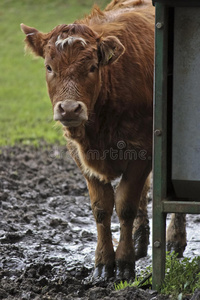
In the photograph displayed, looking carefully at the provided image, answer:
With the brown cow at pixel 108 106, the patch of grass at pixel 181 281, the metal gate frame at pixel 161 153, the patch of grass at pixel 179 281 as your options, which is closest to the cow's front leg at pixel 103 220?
the brown cow at pixel 108 106

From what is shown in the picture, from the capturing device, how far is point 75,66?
5.33m

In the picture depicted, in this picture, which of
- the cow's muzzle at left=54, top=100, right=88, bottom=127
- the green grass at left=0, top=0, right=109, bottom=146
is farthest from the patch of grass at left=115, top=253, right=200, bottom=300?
the green grass at left=0, top=0, right=109, bottom=146

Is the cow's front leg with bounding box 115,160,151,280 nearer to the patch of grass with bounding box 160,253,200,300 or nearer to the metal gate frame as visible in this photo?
the patch of grass with bounding box 160,253,200,300

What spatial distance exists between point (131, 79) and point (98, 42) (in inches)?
17.7

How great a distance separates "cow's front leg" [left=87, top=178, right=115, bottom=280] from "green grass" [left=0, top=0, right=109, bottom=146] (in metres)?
0.71

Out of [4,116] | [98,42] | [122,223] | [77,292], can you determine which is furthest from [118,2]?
[4,116]

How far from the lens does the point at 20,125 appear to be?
14.4 m

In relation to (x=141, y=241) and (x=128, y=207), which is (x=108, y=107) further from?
(x=141, y=241)

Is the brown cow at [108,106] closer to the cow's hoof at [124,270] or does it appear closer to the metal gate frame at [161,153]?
the cow's hoof at [124,270]

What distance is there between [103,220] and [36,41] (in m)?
1.75

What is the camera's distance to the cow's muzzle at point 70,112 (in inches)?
199

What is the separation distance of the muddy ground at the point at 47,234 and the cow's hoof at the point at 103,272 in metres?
0.09

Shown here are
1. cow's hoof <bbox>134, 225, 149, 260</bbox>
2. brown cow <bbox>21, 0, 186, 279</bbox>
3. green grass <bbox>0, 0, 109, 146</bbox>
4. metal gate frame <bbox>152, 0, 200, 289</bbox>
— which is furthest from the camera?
green grass <bbox>0, 0, 109, 146</bbox>

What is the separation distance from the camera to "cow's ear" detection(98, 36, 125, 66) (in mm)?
5508
